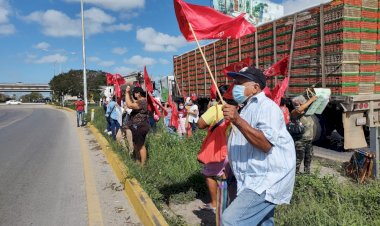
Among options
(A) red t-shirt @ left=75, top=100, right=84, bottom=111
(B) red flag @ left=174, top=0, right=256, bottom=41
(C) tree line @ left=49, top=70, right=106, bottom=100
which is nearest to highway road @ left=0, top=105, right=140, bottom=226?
(B) red flag @ left=174, top=0, right=256, bottom=41

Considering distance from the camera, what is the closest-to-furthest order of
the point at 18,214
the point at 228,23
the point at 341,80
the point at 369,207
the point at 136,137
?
the point at 369,207, the point at 228,23, the point at 18,214, the point at 136,137, the point at 341,80

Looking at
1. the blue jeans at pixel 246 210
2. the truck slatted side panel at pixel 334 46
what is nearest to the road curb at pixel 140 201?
the blue jeans at pixel 246 210

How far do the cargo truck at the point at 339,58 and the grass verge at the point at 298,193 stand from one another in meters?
2.94

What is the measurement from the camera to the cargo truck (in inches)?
309

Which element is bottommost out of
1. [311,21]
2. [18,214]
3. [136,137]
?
[18,214]

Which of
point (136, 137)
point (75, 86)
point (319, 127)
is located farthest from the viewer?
point (75, 86)

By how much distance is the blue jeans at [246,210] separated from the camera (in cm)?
262

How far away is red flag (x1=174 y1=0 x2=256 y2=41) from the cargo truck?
386cm

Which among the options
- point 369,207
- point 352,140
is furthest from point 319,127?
point 369,207

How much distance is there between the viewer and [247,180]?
273 cm

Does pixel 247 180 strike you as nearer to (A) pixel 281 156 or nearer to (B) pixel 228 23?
(A) pixel 281 156

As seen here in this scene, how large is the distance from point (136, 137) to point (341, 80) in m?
4.27

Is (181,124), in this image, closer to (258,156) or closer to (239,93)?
(239,93)

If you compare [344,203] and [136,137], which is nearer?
[344,203]
